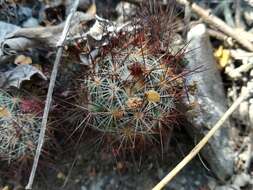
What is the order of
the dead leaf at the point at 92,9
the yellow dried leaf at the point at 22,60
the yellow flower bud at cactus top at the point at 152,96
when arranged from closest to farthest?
1. the yellow flower bud at cactus top at the point at 152,96
2. the yellow dried leaf at the point at 22,60
3. the dead leaf at the point at 92,9

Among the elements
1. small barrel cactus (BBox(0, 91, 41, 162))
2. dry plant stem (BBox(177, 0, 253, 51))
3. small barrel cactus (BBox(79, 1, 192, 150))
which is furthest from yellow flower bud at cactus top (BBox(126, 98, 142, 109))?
dry plant stem (BBox(177, 0, 253, 51))

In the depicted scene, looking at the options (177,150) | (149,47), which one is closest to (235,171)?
(177,150)

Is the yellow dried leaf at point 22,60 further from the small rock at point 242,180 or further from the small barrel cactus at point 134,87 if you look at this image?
the small rock at point 242,180

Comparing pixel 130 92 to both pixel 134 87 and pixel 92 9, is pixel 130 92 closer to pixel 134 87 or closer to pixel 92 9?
pixel 134 87

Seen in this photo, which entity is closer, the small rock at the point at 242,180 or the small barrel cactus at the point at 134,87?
the small barrel cactus at the point at 134,87

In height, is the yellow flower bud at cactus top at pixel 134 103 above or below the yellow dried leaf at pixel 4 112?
above

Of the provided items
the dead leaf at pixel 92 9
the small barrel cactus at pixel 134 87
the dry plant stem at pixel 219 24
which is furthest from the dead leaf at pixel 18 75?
the dry plant stem at pixel 219 24
